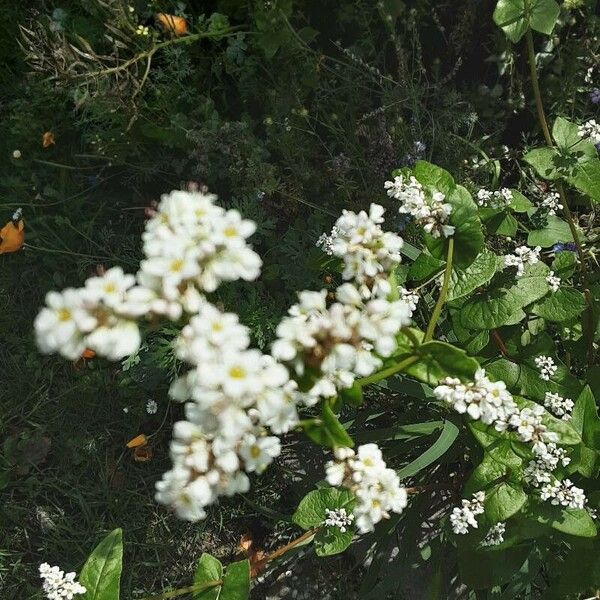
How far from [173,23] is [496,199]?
1.67 metres

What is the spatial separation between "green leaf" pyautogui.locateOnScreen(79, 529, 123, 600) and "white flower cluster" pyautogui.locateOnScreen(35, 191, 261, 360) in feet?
3.24

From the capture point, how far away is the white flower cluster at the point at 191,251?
1216 millimetres

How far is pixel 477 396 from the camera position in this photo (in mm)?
1493

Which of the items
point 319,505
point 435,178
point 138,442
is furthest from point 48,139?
point 319,505

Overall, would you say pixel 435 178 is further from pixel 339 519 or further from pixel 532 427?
pixel 339 519

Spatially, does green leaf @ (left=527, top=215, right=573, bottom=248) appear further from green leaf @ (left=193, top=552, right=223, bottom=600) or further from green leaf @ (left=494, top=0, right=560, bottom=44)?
green leaf @ (left=193, top=552, right=223, bottom=600)


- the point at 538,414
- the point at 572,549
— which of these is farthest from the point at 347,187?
the point at 572,549

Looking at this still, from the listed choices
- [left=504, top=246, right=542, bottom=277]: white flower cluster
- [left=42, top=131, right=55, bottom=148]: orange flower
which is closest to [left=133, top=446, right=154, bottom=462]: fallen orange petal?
[left=42, top=131, right=55, bottom=148]: orange flower

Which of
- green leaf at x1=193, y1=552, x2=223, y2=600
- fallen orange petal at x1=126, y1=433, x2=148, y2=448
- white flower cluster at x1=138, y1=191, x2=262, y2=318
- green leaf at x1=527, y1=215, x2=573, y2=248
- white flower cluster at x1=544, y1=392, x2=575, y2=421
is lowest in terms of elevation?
fallen orange petal at x1=126, y1=433, x2=148, y2=448

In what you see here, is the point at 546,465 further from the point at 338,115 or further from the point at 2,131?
the point at 2,131

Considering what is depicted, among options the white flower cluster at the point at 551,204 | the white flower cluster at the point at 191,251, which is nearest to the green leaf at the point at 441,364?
the white flower cluster at the point at 191,251

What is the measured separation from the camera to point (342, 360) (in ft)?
4.14

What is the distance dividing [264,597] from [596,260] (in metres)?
2.03

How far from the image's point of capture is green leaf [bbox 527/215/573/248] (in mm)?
2391
